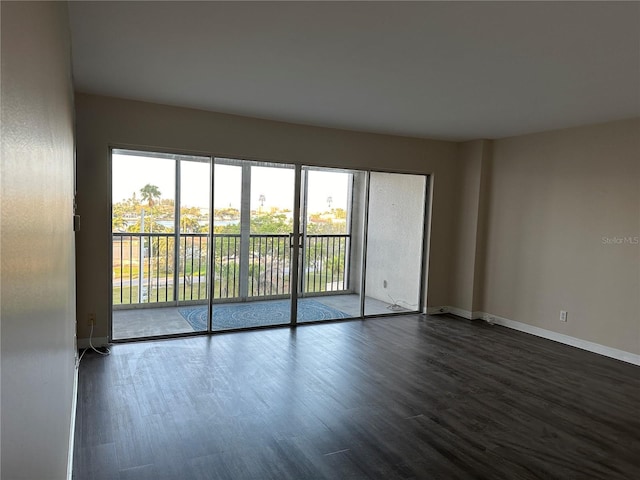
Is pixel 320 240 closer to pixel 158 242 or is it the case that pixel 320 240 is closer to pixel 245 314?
pixel 245 314

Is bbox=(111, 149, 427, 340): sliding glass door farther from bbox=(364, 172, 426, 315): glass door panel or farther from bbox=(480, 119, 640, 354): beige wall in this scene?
bbox=(480, 119, 640, 354): beige wall

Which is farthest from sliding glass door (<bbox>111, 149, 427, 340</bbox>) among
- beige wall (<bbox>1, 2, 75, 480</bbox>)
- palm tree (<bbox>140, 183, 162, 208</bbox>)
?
beige wall (<bbox>1, 2, 75, 480</bbox>)

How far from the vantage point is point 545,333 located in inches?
198

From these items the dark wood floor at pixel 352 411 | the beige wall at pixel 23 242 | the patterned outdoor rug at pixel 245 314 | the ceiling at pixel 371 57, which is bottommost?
the dark wood floor at pixel 352 411

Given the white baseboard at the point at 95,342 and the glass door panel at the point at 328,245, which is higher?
the glass door panel at the point at 328,245

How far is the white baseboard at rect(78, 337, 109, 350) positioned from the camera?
4070 millimetres

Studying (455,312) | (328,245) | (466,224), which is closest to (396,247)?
(466,224)

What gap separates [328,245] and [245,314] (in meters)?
1.37

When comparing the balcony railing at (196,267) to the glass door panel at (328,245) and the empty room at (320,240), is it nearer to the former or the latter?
the empty room at (320,240)

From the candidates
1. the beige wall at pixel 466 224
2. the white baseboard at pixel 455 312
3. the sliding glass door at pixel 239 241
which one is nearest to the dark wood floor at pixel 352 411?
the sliding glass door at pixel 239 241

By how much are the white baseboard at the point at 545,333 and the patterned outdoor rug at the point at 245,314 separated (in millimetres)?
1991

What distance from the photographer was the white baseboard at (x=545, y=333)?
4348mm

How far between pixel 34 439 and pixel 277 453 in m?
1.90

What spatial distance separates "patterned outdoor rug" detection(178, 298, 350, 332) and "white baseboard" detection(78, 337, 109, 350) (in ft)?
2.96
